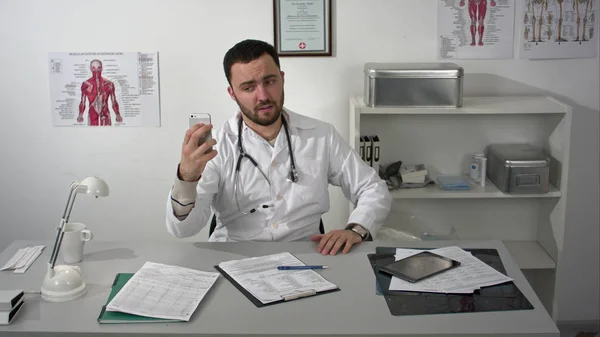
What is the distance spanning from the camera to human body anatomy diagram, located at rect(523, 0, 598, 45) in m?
3.54

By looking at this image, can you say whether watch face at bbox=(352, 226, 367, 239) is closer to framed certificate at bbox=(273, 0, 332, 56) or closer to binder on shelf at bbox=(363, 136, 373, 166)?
binder on shelf at bbox=(363, 136, 373, 166)

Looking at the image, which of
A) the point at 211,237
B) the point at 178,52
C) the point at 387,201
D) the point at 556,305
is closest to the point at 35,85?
the point at 178,52

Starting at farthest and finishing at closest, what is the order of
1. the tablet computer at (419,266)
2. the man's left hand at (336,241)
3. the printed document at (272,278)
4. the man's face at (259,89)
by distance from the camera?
the man's face at (259,89)
the man's left hand at (336,241)
the tablet computer at (419,266)
the printed document at (272,278)

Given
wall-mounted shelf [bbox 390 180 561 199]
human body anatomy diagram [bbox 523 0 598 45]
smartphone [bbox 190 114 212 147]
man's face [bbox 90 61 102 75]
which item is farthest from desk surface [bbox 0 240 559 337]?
human body anatomy diagram [bbox 523 0 598 45]

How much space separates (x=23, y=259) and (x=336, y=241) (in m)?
1.06

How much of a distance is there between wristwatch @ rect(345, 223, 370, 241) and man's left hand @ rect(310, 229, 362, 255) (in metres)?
0.07

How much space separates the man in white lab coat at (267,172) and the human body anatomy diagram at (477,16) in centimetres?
110

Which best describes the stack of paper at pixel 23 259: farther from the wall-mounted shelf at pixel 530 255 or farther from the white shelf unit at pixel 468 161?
the wall-mounted shelf at pixel 530 255

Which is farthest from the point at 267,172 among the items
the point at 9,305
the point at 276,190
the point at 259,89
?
the point at 9,305

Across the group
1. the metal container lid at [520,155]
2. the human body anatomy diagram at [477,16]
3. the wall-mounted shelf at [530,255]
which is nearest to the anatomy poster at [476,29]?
the human body anatomy diagram at [477,16]

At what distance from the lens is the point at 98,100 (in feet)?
12.1

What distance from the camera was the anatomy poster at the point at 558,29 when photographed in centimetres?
354

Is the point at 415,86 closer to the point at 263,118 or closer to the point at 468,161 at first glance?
the point at 468,161

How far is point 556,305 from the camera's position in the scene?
138 inches
